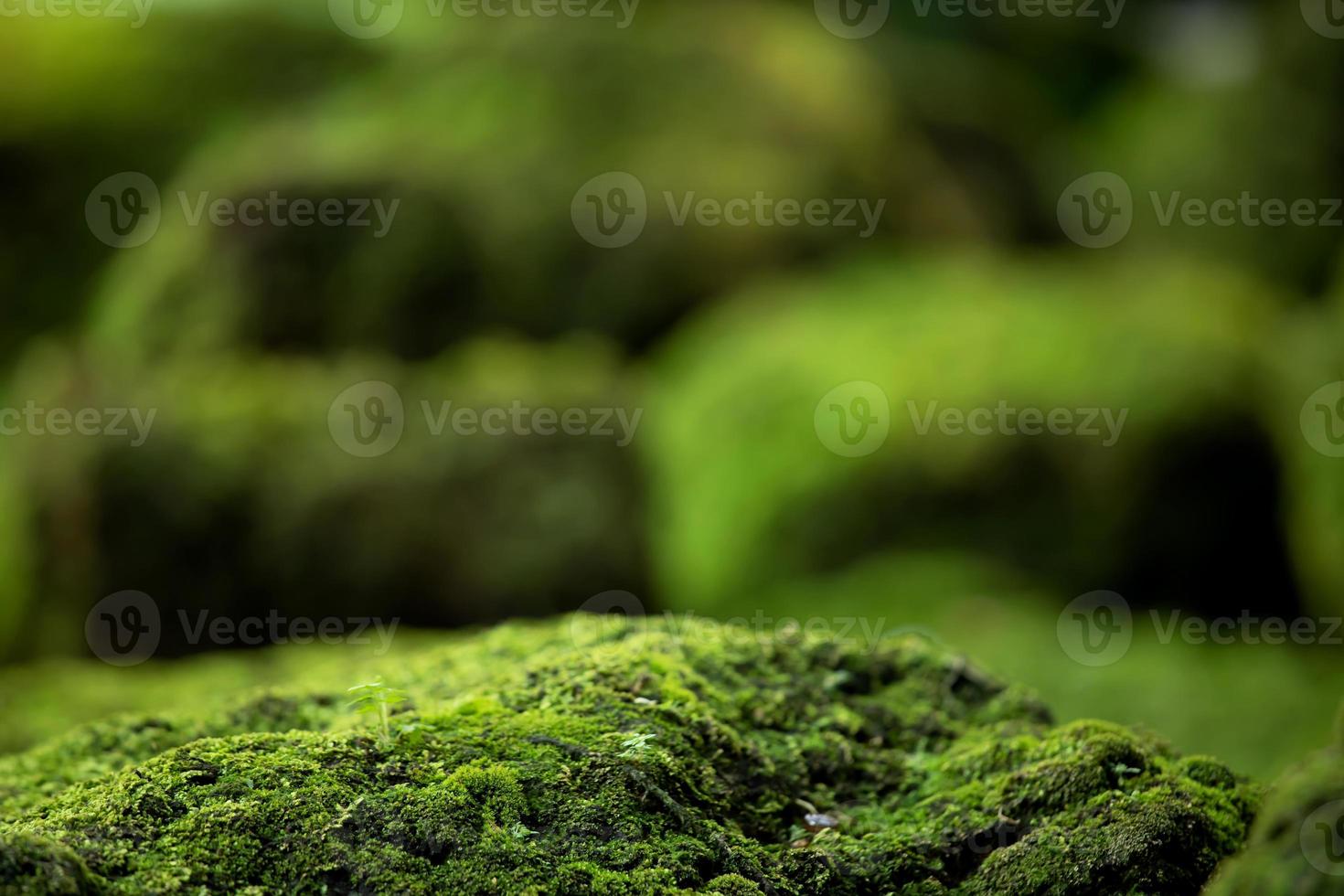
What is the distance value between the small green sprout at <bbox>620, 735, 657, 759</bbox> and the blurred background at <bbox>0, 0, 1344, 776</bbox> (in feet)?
A: 5.74

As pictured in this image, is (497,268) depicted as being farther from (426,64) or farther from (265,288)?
(426,64)

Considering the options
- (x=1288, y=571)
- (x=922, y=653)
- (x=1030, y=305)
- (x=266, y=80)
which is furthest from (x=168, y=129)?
(x=922, y=653)

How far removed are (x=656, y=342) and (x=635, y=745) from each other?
11238 millimetres

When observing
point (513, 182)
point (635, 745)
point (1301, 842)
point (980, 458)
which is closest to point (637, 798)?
point (635, 745)

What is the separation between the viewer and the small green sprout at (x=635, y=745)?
2.80 metres

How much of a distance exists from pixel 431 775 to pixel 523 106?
13669 millimetres

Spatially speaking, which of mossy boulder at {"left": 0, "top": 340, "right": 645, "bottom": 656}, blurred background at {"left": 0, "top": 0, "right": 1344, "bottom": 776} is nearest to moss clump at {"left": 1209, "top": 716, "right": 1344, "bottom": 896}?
blurred background at {"left": 0, "top": 0, "right": 1344, "bottom": 776}

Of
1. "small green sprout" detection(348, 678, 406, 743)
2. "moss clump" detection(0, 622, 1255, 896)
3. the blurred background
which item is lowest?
"moss clump" detection(0, 622, 1255, 896)

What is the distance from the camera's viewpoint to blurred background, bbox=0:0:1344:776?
8609 mm

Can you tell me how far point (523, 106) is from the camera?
1527 centimetres

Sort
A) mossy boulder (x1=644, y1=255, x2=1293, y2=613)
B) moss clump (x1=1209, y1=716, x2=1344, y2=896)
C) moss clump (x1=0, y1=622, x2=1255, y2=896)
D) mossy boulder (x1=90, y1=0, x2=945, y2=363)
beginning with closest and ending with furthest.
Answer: moss clump (x1=1209, y1=716, x2=1344, y2=896) → moss clump (x1=0, y1=622, x2=1255, y2=896) → mossy boulder (x1=644, y1=255, x2=1293, y2=613) → mossy boulder (x1=90, y1=0, x2=945, y2=363)

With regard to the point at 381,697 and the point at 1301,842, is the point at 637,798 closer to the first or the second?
the point at 381,697

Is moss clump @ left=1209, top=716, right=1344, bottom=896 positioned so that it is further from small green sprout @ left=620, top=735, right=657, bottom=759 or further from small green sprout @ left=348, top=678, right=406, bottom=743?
small green sprout @ left=348, top=678, right=406, bottom=743

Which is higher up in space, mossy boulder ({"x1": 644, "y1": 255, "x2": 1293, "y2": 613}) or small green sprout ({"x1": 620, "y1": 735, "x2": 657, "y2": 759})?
mossy boulder ({"x1": 644, "y1": 255, "x2": 1293, "y2": 613})
